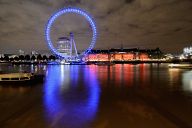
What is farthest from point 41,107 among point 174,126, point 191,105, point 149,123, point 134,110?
point 191,105

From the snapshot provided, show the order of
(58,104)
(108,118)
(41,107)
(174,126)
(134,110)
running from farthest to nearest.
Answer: (58,104)
(41,107)
(134,110)
(108,118)
(174,126)

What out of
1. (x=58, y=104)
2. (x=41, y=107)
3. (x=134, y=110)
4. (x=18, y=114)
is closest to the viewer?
(x=18, y=114)

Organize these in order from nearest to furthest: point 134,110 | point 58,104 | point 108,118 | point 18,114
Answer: point 108,118
point 18,114
point 134,110
point 58,104

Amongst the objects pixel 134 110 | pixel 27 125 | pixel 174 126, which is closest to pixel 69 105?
pixel 134 110

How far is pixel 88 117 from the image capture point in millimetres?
11594

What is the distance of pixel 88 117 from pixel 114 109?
7.76 ft

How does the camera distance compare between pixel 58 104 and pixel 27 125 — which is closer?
pixel 27 125

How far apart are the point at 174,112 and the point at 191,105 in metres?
2.37

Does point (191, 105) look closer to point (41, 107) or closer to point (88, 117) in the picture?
point (88, 117)

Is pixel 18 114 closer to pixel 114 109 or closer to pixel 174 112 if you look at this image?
pixel 114 109

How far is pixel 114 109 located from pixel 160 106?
9.14 feet

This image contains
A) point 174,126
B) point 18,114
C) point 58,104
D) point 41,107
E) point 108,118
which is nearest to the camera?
point 174,126

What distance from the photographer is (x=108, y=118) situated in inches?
446

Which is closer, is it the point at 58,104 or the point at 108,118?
the point at 108,118
